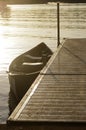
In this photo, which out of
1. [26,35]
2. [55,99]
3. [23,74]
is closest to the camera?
[55,99]

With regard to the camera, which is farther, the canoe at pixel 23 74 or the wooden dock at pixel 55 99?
the canoe at pixel 23 74

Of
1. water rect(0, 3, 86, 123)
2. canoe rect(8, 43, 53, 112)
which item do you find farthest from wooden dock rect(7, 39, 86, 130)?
water rect(0, 3, 86, 123)

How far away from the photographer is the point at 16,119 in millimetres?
9055

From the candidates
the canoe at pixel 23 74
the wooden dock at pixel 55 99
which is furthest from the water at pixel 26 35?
the wooden dock at pixel 55 99

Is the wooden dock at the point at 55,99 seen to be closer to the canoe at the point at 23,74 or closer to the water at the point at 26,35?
the canoe at the point at 23,74

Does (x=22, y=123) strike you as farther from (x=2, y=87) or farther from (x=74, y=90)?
(x=2, y=87)

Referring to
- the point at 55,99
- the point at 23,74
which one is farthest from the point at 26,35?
the point at 55,99

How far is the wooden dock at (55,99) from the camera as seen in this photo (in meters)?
8.98

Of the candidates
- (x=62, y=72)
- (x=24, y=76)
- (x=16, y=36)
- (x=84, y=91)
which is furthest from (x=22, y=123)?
(x=16, y=36)

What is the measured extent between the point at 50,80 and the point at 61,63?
3.45 metres

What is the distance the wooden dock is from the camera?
8984 millimetres

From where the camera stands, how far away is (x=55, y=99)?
10.7 m

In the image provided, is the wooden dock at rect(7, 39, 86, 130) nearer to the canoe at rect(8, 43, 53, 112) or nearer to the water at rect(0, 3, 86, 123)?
the canoe at rect(8, 43, 53, 112)

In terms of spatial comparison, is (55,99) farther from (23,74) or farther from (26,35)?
(26,35)
